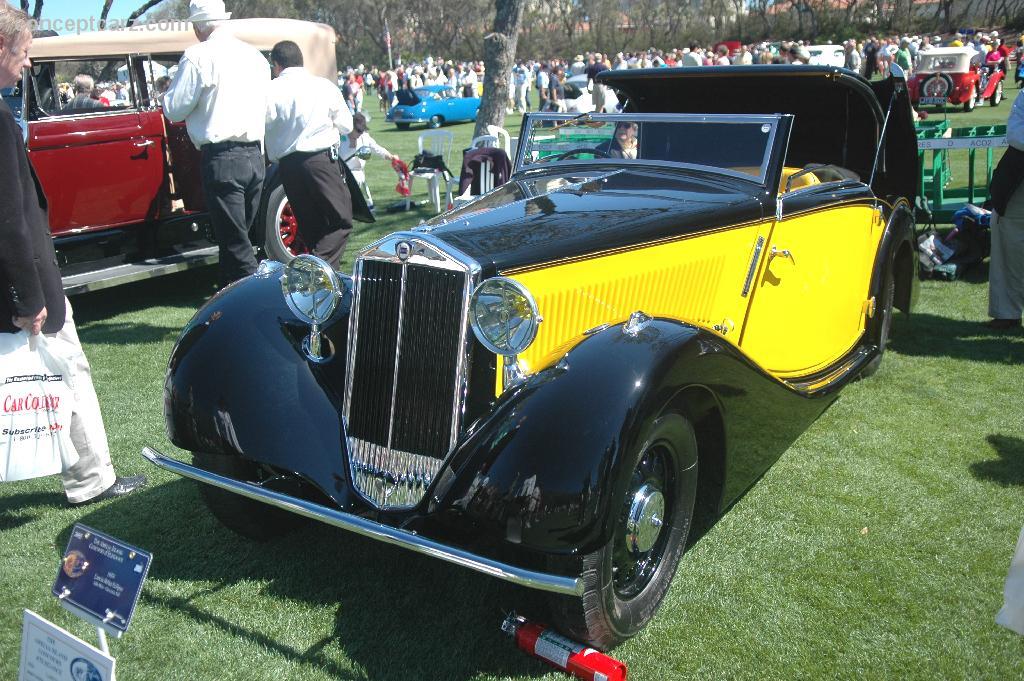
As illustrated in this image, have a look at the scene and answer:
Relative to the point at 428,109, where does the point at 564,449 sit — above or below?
above

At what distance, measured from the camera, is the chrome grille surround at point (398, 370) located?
110 inches

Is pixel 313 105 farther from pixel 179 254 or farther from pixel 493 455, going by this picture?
pixel 493 455

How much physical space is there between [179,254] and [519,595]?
5.48 m

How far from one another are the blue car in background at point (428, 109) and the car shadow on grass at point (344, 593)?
72.3ft

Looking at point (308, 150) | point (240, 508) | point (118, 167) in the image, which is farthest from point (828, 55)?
point (240, 508)

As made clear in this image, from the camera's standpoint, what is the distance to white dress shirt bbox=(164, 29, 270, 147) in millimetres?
5828

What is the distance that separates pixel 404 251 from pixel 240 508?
51.2 inches

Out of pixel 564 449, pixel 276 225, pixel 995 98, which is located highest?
pixel 995 98

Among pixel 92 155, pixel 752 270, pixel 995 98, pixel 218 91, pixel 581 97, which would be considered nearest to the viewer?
pixel 752 270

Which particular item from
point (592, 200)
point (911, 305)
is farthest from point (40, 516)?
point (911, 305)

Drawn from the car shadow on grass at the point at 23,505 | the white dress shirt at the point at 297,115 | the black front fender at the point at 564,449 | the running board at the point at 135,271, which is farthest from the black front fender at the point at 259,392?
the running board at the point at 135,271

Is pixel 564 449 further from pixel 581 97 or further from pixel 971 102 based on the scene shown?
pixel 971 102

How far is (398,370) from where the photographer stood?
2904 millimetres

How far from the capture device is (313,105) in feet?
20.5
